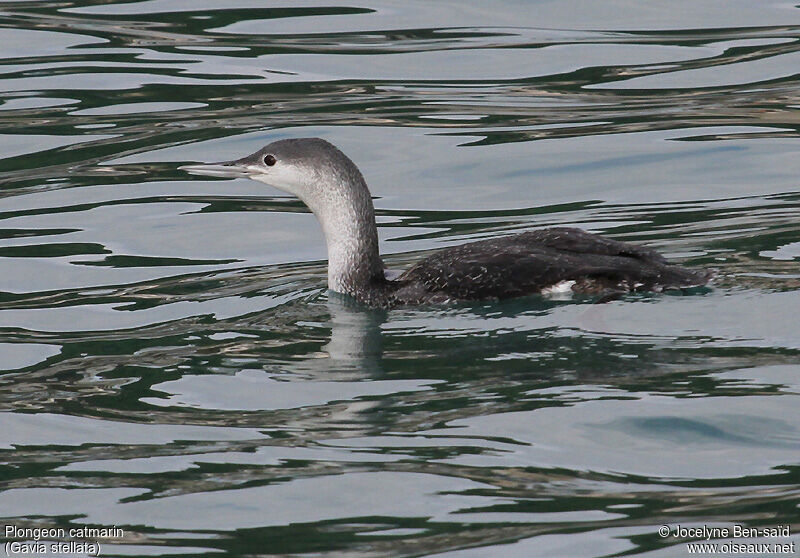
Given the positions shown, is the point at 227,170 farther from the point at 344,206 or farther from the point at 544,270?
the point at 544,270

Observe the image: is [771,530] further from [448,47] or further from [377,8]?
[377,8]

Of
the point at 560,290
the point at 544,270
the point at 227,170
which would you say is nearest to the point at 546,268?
the point at 544,270

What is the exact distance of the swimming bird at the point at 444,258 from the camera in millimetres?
8250

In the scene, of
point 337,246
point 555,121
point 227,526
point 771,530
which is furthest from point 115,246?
point 771,530

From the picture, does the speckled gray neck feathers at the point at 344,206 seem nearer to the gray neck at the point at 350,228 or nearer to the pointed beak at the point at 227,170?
the gray neck at the point at 350,228

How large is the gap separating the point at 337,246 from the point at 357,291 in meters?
0.33

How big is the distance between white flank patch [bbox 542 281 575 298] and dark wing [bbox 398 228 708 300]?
27mm

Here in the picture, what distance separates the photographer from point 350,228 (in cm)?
911

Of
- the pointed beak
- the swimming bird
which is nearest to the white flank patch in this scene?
the swimming bird

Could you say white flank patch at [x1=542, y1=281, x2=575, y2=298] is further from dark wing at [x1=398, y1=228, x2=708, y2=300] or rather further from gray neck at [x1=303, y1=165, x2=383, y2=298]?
gray neck at [x1=303, y1=165, x2=383, y2=298]

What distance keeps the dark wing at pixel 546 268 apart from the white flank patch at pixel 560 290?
3 centimetres

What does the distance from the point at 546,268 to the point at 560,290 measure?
0.14 meters

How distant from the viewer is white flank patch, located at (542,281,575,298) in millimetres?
8281

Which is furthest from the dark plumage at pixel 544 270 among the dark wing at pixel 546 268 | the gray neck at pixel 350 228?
the gray neck at pixel 350 228
